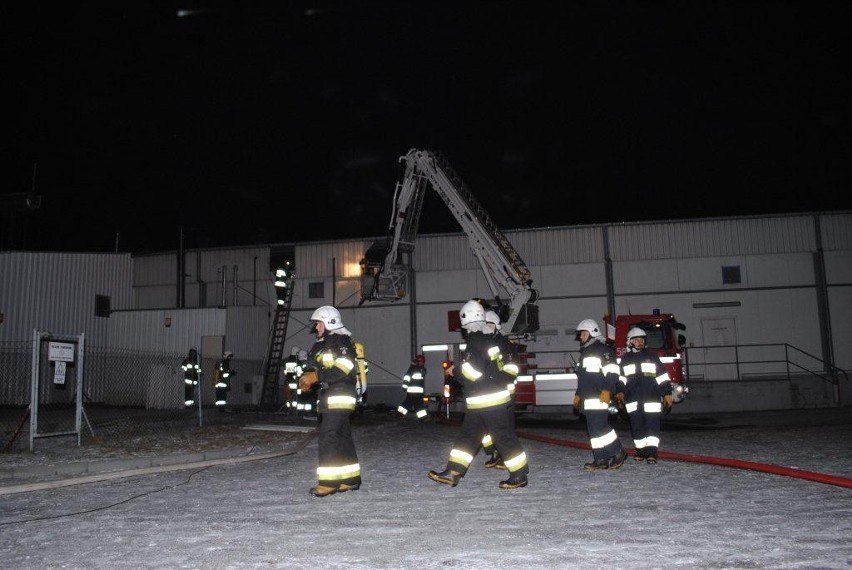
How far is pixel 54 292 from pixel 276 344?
7609 millimetres

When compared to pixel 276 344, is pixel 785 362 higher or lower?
lower

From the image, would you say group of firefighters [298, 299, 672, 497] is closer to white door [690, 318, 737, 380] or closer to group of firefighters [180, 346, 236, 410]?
group of firefighters [180, 346, 236, 410]

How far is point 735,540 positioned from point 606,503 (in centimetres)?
147

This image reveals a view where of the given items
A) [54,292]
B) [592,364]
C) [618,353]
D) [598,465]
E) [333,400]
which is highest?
[54,292]

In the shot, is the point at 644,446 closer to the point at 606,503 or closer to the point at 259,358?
the point at 606,503

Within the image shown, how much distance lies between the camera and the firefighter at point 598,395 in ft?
26.3

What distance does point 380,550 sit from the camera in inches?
179

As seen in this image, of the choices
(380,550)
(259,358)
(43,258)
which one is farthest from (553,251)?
(380,550)

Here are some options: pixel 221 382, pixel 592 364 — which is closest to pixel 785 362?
pixel 221 382

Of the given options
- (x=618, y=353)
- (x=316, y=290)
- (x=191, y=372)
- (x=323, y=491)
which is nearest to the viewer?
(x=323, y=491)

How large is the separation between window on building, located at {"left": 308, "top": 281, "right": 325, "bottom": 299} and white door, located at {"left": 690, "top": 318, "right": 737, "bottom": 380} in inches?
576

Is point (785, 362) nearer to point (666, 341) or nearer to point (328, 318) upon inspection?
point (666, 341)

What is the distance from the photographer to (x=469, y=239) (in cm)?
2228

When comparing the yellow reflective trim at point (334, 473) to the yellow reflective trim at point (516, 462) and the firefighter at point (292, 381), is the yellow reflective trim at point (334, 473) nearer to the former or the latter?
the yellow reflective trim at point (516, 462)
